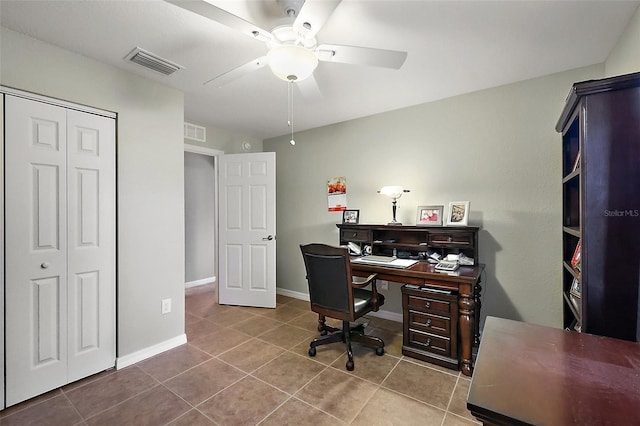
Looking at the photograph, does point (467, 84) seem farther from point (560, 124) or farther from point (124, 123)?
point (124, 123)

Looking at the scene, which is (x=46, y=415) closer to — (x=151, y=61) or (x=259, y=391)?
(x=259, y=391)

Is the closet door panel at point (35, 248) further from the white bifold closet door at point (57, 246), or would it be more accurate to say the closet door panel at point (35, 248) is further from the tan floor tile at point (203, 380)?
the tan floor tile at point (203, 380)

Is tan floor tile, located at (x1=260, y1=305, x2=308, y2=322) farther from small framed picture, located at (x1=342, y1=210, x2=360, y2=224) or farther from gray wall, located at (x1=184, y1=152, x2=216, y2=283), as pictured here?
gray wall, located at (x1=184, y1=152, x2=216, y2=283)

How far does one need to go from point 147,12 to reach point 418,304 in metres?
2.79

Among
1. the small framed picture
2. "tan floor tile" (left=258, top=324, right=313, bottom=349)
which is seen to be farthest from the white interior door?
the small framed picture

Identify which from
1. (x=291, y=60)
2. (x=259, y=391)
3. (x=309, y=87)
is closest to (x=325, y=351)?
(x=259, y=391)

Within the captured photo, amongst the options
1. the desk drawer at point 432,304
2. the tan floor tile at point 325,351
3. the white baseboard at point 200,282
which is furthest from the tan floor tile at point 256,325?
the white baseboard at point 200,282

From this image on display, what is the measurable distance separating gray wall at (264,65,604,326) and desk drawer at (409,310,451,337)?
2.34 feet

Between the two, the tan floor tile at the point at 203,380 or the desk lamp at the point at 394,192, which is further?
the desk lamp at the point at 394,192

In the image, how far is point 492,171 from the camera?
2.62 m

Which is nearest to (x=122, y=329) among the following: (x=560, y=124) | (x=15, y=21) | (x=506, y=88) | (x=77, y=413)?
(x=77, y=413)

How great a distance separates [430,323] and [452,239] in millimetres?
813

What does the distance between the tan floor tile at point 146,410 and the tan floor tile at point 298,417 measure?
58 centimetres

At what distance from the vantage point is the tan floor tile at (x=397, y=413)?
1655 millimetres
